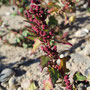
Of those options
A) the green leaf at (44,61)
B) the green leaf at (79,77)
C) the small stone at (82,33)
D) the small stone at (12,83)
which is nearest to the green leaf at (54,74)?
the green leaf at (44,61)

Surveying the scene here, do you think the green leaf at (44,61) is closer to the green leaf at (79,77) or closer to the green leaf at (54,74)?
the green leaf at (54,74)

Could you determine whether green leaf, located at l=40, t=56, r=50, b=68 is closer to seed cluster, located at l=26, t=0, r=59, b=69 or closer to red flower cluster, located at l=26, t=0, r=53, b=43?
seed cluster, located at l=26, t=0, r=59, b=69

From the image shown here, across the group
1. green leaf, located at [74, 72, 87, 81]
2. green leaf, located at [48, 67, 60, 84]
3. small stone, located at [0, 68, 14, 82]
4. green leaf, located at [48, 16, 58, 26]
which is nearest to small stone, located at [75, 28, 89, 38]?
green leaf, located at [48, 16, 58, 26]

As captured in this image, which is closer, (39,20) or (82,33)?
(39,20)

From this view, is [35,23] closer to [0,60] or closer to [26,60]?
[26,60]

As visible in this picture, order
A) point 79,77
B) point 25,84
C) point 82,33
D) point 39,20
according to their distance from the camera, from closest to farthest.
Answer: point 39,20
point 79,77
point 25,84
point 82,33

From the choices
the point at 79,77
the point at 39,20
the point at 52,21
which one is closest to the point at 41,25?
the point at 39,20

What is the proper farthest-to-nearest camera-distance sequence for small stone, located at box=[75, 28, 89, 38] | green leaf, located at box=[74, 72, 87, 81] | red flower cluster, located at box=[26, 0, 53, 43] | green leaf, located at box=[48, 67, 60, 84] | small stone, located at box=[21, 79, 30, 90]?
small stone, located at box=[75, 28, 89, 38]
small stone, located at box=[21, 79, 30, 90]
green leaf, located at box=[74, 72, 87, 81]
green leaf, located at box=[48, 67, 60, 84]
red flower cluster, located at box=[26, 0, 53, 43]

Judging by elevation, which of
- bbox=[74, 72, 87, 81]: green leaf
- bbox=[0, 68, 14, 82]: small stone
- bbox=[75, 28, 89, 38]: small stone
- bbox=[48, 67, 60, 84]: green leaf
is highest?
bbox=[75, 28, 89, 38]: small stone

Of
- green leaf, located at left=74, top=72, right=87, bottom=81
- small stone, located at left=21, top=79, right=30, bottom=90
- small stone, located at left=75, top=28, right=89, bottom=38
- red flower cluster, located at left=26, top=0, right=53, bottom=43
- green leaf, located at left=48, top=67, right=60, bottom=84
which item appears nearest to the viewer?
red flower cluster, located at left=26, top=0, right=53, bottom=43

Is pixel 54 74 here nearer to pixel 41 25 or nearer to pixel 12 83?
pixel 41 25

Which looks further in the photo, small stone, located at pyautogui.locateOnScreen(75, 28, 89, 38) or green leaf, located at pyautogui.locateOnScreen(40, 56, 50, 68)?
small stone, located at pyautogui.locateOnScreen(75, 28, 89, 38)
